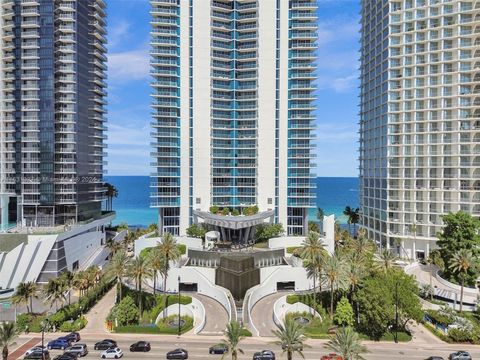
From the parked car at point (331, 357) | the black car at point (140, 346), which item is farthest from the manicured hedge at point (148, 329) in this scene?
the parked car at point (331, 357)

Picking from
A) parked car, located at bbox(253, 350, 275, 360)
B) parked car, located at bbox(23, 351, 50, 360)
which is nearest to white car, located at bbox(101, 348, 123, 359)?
parked car, located at bbox(23, 351, 50, 360)

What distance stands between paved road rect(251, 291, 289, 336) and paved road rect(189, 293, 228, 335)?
195 inches

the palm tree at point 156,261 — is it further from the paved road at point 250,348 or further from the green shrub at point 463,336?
the green shrub at point 463,336

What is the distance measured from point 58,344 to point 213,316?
A: 74.1 feet

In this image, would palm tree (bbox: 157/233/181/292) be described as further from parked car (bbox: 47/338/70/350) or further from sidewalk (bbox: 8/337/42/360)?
sidewalk (bbox: 8/337/42/360)

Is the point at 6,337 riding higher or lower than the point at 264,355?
higher

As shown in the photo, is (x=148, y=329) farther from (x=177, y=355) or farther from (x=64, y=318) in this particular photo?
(x=64, y=318)

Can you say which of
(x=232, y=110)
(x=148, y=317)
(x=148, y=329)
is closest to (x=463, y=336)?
(x=148, y=329)

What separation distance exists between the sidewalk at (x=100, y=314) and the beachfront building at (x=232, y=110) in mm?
29533

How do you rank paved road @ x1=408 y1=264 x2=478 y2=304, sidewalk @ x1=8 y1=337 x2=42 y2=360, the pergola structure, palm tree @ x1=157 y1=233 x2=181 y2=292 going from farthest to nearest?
the pergola structure
paved road @ x1=408 y1=264 x2=478 y2=304
palm tree @ x1=157 y1=233 x2=181 y2=292
sidewalk @ x1=8 y1=337 x2=42 y2=360

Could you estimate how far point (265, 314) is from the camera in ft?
197

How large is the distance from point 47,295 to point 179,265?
24894mm

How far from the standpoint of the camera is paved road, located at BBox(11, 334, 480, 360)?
46781 mm

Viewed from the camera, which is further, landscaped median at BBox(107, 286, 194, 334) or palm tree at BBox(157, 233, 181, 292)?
palm tree at BBox(157, 233, 181, 292)
